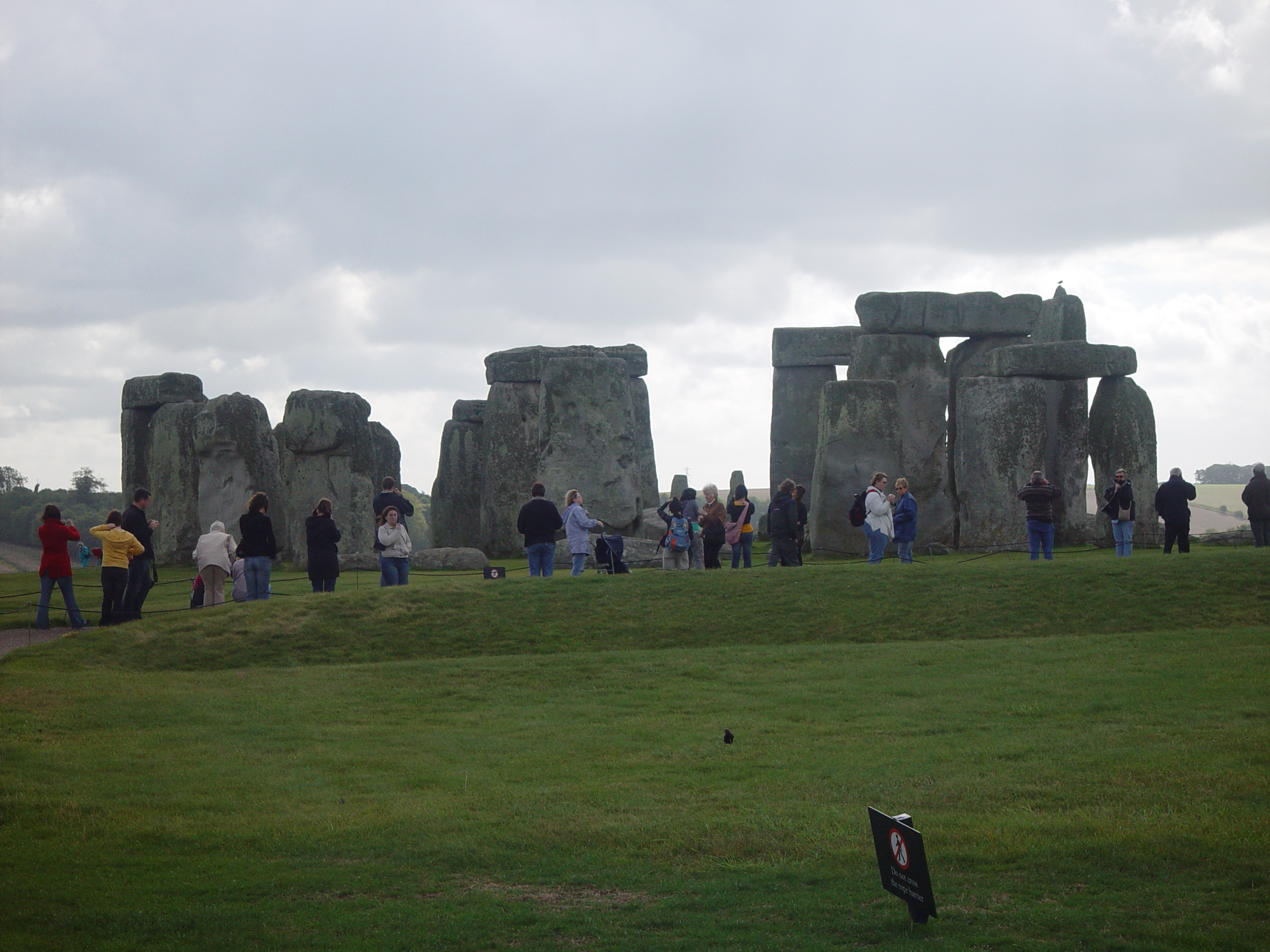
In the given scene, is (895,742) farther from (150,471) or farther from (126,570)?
(150,471)

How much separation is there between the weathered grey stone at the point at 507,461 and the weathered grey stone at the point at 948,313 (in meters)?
6.97

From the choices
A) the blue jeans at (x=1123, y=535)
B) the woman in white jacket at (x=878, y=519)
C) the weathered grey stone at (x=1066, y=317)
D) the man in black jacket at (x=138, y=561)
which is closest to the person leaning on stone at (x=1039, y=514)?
the blue jeans at (x=1123, y=535)

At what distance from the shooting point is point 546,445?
928 inches

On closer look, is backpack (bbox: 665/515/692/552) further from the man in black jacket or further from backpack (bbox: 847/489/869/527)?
the man in black jacket

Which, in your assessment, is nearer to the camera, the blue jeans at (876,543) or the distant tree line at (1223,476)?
the blue jeans at (876,543)

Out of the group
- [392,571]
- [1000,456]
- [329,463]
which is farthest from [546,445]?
[1000,456]

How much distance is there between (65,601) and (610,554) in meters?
6.99

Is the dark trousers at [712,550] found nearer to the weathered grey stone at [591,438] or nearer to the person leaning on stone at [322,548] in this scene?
the weathered grey stone at [591,438]

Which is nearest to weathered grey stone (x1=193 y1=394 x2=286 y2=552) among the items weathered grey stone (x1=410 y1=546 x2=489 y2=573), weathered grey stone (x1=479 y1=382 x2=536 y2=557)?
weathered grey stone (x1=410 y1=546 x2=489 y2=573)

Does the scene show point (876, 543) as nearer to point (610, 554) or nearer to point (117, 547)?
point (610, 554)

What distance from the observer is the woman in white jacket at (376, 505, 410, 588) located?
17.1m

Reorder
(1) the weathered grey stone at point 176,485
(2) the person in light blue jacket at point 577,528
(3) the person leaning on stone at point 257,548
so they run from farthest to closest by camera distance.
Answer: (1) the weathered grey stone at point 176,485
(2) the person in light blue jacket at point 577,528
(3) the person leaning on stone at point 257,548

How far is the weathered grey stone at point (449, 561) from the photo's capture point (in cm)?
2181

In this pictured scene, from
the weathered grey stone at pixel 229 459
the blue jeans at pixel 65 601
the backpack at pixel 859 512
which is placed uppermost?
the weathered grey stone at pixel 229 459
